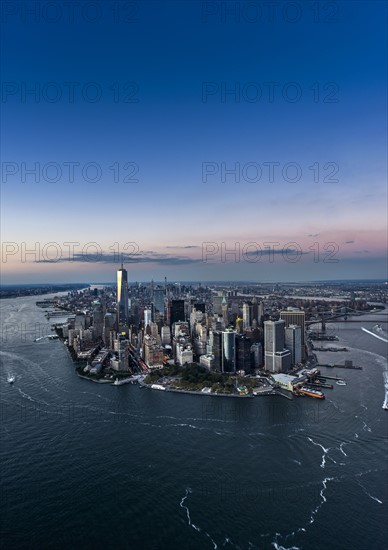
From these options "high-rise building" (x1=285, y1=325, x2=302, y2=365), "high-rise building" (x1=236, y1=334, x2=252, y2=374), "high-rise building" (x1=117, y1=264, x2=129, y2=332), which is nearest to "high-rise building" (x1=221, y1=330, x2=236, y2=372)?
"high-rise building" (x1=236, y1=334, x2=252, y2=374)

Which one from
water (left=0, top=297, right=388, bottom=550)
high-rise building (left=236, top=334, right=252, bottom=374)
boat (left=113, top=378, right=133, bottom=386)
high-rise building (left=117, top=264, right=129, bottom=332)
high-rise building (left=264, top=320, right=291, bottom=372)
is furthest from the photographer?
high-rise building (left=117, top=264, right=129, bottom=332)

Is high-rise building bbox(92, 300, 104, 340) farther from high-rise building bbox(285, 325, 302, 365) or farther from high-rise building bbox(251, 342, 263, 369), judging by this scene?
high-rise building bbox(285, 325, 302, 365)

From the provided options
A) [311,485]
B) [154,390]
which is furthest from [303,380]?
[311,485]

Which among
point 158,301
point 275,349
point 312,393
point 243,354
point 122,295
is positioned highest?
point 122,295

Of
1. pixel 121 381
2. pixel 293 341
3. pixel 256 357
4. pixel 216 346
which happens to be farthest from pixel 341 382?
pixel 121 381

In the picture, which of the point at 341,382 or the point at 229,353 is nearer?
the point at 341,382

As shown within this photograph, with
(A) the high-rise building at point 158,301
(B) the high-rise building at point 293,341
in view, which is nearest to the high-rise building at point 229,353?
(B) the high-rise building at point 293,341

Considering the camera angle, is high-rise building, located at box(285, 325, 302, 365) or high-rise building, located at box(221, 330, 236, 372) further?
high-rise building, located at box(285, 325, 302, 365)

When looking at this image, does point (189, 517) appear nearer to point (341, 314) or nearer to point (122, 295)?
point (122, 295)

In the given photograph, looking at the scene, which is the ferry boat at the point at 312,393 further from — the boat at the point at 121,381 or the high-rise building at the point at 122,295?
the high-rise building at the point at 122,295
